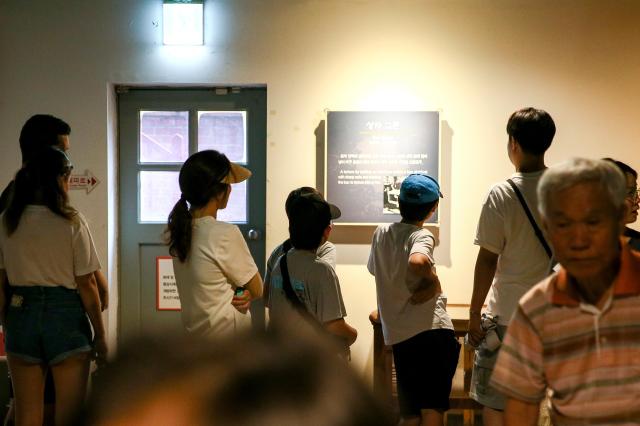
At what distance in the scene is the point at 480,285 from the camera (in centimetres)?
333

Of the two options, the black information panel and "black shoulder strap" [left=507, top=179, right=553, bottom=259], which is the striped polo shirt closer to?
"black shoulder strap" [left=507, top=179, right=553, bottom=259]

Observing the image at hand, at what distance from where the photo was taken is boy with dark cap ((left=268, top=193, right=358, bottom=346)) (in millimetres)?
3227

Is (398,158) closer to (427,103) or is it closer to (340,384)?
(427,103)

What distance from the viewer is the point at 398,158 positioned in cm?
511

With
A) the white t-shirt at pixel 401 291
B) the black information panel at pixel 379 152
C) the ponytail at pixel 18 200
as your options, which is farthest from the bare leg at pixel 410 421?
the ponytail at pixel 18 200

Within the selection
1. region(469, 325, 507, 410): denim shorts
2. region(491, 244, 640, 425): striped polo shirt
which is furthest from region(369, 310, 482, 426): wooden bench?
region(491, 244, 640, 425): striped polo shirt

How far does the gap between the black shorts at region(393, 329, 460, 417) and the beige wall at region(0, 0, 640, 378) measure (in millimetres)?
1421

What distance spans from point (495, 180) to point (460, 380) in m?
1.31

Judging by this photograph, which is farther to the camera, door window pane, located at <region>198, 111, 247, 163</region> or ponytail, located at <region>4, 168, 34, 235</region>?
door window pane, located at <region>198, 111, 247, 163</region>

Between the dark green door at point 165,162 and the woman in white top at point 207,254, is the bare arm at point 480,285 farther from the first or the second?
the dark green door at point 165,162

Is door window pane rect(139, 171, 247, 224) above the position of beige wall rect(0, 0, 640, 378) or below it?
below

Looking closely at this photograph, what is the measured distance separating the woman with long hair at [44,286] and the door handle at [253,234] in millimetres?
2001

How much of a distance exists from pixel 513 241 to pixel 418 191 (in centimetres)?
55

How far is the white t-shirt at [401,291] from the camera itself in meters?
3.63
